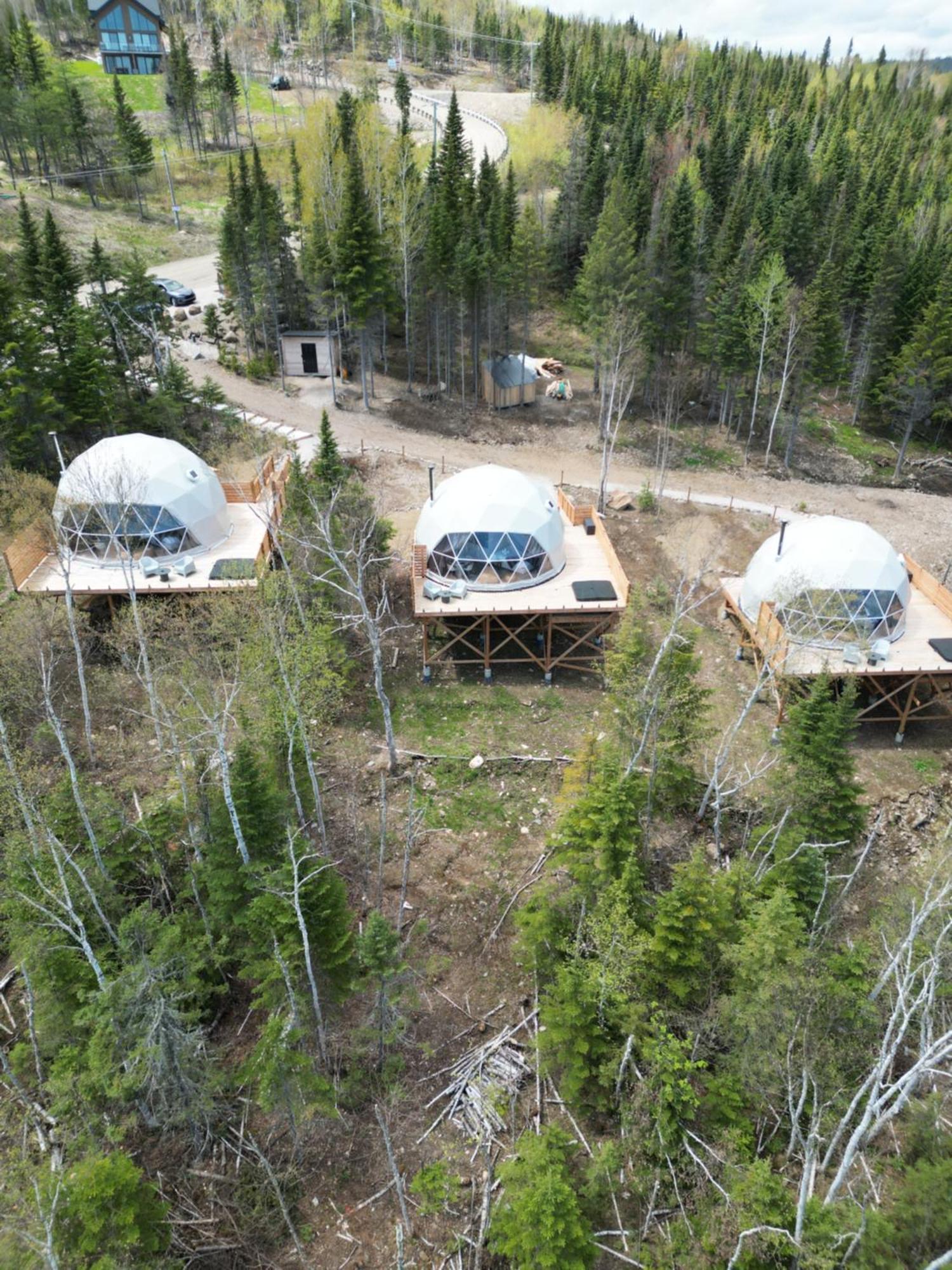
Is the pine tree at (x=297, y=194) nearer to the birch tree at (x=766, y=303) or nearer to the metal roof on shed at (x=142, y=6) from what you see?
the birch tree at (x=766, y=303)

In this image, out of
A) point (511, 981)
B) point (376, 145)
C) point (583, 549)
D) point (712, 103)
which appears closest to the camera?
point (511, 981)

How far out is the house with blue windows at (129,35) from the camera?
287ft

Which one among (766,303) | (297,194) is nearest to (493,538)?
(766,303)

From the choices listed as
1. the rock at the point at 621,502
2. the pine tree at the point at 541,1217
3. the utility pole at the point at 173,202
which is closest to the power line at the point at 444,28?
the utility pole at the point at 173,202

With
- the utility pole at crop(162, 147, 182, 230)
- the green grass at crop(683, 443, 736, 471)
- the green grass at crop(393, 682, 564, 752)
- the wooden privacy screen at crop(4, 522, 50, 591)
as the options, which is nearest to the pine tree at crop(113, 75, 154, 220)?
the utility pole at crop(162, 147, 182, 230)

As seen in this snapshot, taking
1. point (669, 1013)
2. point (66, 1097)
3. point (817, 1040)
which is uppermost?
point (817, 1040)

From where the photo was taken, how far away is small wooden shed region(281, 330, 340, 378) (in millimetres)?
47438

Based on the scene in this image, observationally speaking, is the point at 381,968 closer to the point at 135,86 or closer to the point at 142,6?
the point at 135,86

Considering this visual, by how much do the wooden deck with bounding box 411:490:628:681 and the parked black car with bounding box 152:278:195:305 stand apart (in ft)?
119

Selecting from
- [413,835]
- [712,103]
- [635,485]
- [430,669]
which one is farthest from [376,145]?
[712,103]

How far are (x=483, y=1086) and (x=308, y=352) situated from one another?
43.2m

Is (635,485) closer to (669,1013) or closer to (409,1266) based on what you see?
(669,1013)

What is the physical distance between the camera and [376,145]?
48.9m

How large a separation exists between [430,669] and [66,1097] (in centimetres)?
1643
